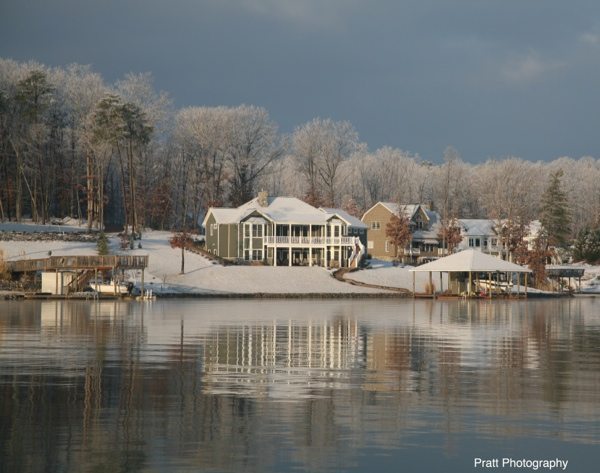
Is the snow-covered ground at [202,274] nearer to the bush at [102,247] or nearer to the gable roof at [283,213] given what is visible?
the bush at [102,247]

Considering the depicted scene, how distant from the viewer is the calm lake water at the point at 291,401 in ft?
46.6

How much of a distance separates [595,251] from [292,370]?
309 feet

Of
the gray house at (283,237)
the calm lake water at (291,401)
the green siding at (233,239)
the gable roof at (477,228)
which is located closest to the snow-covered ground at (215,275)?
the gray house at (283,237)

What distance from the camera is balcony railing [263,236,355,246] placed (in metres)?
A: 98.1

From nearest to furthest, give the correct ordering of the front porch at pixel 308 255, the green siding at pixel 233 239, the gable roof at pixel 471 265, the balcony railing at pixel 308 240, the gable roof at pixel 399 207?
the gable roof at pixel 471 265 < the green siding at pixel 233 239 < the balcony railing at pixel 308 240 < the front porch at pixel 308 255 < the gable roof at pixel 399 207

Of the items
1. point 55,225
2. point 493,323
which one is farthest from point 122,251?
point 493,323

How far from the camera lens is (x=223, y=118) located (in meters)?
119

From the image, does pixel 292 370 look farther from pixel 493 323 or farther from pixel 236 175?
pixel 236 175

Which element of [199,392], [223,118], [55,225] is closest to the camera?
[199,392]

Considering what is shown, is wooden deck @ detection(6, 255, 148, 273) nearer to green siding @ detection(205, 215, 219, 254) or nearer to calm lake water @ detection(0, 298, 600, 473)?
green siding @ detection(205, 215, 219, 254)

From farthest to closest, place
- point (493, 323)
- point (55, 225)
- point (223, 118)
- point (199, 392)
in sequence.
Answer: point (223, 118) < point (55, 225) < point (493, 323) < point (199, 392)

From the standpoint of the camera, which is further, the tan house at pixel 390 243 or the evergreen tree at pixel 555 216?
the evergreen tree at pixel 555 216

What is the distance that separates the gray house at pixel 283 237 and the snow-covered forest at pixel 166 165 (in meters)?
8.80

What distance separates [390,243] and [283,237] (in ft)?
63.3
